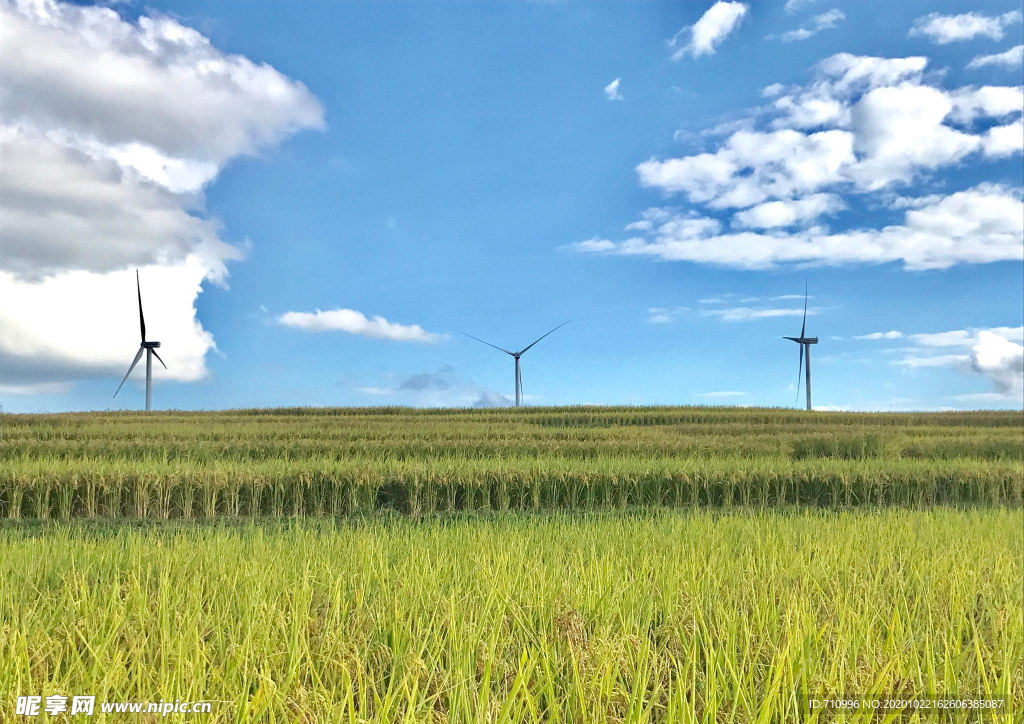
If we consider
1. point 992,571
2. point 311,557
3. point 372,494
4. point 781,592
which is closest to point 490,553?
point 311,557

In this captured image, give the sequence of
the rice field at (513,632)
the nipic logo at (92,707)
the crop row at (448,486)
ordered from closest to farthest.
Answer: the nipic logo at (92,707) → the rice field at (513,632) → the crop row at (448,486)

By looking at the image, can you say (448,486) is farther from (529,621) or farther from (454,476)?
(529,621)

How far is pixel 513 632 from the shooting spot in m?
4.34

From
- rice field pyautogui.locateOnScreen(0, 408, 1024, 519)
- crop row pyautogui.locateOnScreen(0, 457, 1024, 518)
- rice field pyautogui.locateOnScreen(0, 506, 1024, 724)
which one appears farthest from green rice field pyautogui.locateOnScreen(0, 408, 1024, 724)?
rice field pyautogui.locateOnScreen(0, 408, 1024, 519)

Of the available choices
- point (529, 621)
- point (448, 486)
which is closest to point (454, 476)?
point (448, 486)

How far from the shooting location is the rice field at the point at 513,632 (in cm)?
333

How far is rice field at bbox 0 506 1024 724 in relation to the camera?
3330 millimetres

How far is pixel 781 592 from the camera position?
5.23 m

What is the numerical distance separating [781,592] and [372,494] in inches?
392

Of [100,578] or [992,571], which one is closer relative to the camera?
[100,578]

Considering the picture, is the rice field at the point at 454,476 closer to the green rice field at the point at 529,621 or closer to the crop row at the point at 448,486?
the crop row at the point at 448,486

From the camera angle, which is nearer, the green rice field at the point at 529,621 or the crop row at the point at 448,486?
the green rice field at the point at 529,621

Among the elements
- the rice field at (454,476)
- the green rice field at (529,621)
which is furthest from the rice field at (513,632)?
the rice field at (454,476)

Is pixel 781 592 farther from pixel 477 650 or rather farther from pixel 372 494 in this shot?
pixel 372 494
